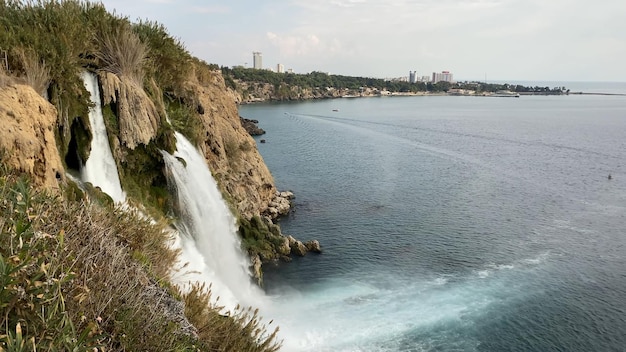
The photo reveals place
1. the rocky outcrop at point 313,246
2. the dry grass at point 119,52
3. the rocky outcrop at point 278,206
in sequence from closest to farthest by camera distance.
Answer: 1. the dry grass at point 119,52
2. the rocky outcrop at point 313,246
3. the rocky outcrop at point 278,206

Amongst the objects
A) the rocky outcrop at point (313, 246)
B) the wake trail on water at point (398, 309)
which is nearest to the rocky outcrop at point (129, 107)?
the wake trail on water at point (398, 309)

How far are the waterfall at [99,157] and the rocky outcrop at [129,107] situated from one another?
1.33ft

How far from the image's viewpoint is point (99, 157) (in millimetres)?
15914

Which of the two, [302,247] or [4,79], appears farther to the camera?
[302,247]

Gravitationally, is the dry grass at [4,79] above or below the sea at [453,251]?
above

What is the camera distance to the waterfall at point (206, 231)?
60.6 ft

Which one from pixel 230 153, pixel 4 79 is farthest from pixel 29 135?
pixel 230 153

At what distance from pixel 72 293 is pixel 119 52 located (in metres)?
15.7

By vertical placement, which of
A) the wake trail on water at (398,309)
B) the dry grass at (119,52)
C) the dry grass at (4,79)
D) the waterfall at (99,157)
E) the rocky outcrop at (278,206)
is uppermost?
the dry grass at (119,52)

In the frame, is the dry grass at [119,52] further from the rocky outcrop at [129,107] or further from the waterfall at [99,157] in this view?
the waterfall at [99,157]

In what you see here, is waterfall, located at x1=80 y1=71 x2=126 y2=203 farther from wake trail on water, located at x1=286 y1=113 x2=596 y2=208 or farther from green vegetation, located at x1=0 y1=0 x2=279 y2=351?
wake trail on water, located at x1=286 y1=113 x2=596 y2=208

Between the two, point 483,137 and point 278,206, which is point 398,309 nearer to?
point 278,206

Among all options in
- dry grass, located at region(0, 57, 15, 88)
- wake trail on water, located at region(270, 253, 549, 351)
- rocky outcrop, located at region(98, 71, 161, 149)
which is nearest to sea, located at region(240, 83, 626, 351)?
wake trail on water, located at region(270, 253, 549, 351)

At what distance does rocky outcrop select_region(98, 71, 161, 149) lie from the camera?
17.0m
